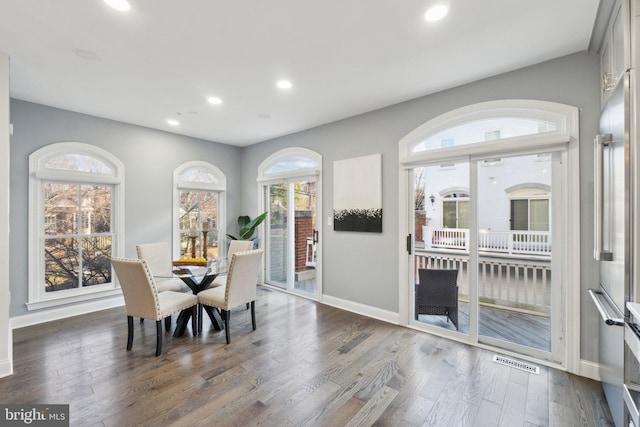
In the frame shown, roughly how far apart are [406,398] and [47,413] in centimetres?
261

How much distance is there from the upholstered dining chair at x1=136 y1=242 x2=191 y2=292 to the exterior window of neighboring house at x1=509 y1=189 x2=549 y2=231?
4052 mm

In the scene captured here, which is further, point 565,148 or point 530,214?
point 530,214

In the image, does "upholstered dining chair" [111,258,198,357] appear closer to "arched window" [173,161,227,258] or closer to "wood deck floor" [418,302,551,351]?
"arched window" [173,161,227,258]

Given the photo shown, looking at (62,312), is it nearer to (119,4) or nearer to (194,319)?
(194,319)

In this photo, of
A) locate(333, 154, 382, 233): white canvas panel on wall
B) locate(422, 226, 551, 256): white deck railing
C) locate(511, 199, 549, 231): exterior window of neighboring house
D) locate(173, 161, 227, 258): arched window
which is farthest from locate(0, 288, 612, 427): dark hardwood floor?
locate(173, 161, 227, 258): arched window

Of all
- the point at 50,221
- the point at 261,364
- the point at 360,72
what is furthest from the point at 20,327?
the point at 360,72

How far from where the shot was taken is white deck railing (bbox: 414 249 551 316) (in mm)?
2764

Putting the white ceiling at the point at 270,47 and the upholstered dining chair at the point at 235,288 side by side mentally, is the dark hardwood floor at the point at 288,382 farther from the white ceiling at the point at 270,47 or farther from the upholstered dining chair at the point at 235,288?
the white ceiling at the point at 270,47

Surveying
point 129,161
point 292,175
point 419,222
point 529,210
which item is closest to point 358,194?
point 419,222

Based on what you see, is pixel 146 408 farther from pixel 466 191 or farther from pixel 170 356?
pixel 466 191

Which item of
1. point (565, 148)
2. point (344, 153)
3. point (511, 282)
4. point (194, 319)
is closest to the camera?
point (565, 148)

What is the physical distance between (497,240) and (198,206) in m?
4.86

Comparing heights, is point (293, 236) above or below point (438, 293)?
above

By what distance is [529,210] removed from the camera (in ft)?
9.09
